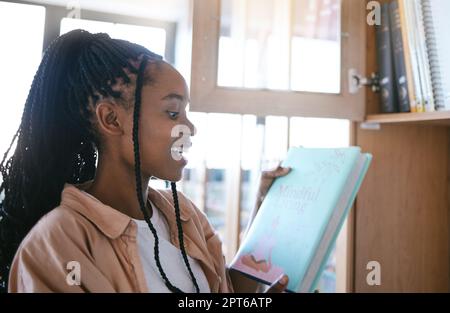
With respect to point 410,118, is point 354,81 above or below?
above

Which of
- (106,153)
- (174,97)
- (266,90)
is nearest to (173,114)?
(174,97)

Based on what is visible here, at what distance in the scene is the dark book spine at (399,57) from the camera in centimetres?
117

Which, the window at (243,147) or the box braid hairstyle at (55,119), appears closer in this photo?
the box braid hairstyle at (55,119)

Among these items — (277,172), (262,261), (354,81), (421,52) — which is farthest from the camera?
(354,81)

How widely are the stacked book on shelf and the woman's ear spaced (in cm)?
81

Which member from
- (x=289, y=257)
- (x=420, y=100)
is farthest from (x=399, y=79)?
(x=289, y=257)

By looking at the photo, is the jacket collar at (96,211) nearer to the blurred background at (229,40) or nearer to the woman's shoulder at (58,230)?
the woman's shoulder at (58,230)

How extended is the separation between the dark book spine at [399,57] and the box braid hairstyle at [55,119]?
741mm

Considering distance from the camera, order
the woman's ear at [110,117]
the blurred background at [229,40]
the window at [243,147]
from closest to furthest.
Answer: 1. the woman's ear at [110,117]
2. the blurred background at [229,40]
3. the window at [243,147]

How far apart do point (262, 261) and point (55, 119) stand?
503mm

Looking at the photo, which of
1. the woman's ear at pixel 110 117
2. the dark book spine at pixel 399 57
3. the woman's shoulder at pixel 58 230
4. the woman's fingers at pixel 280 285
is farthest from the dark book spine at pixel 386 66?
the woman's shoulder at pixel 58 230

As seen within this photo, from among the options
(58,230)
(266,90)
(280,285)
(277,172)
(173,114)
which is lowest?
(280,285)

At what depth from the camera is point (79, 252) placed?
0.66 metres

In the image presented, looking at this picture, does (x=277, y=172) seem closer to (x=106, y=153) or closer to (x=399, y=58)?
(x=106, y=153)
